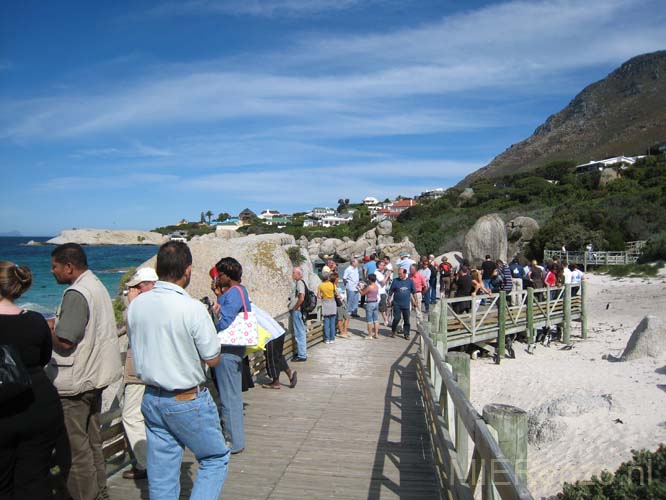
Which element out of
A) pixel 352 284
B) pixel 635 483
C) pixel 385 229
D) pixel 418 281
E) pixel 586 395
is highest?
pixel 385 229

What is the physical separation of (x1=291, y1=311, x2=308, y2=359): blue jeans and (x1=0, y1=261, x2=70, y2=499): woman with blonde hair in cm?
617

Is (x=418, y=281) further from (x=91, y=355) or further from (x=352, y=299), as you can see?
(x=91, y=355)

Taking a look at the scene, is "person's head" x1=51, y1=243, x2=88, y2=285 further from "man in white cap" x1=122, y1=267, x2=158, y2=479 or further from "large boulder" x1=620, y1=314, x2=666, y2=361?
"large boulder" x1=620, y1=314, x2=666, y2=361

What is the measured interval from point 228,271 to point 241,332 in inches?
24.4

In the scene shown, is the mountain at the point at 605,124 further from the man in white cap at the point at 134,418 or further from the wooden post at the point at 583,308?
the man in white cap at the point at 134,418

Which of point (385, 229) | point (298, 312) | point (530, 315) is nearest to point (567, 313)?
point (530, 315)

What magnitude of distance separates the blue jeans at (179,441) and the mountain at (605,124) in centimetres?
11106

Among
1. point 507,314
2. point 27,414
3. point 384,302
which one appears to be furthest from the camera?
point 507,314

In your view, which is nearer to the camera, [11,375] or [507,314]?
[11,375]

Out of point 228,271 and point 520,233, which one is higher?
point 520,233

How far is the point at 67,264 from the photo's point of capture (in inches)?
148

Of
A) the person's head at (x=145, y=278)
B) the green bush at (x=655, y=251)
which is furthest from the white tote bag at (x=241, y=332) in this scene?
the green bush at (x=655, y=251)

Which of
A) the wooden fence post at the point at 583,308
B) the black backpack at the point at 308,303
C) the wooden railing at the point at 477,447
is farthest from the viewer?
the wooden fence post at the point at 583,308

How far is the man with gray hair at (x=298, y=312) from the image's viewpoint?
9.04 m
